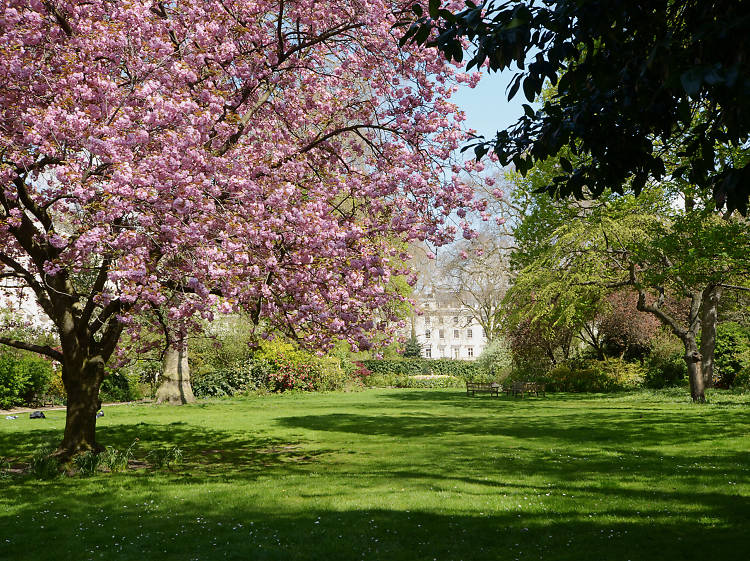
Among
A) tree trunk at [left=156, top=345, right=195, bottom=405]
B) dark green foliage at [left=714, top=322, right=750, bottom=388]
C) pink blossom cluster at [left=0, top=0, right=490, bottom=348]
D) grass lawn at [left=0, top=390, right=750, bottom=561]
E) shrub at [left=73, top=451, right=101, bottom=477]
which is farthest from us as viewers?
tree trunk at [left=156, top=345, right=195, bottom=405]

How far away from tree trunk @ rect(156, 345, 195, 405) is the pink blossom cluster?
15.3m

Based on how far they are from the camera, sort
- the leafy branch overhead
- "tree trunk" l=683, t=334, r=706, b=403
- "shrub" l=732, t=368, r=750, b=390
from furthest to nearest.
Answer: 1. "shrub" l=732, t=368, r=750, b=390
2. "tree trunk" l=683, t=334, r=706, b=403
3. the leafy branch overhead

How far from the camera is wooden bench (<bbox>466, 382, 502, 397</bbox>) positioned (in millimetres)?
31078

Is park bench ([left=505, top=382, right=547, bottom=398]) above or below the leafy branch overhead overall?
below

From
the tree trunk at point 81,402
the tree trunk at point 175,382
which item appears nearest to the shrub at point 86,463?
the tree trunk at point 81,402

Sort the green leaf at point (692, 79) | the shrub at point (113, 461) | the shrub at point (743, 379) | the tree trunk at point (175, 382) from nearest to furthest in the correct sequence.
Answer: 1. the green leaf at point (692, 79)
2. the shrub at point (113, 461)
3. the shrub at point (743, 379)
4. the tree trunk at point (175, 382)

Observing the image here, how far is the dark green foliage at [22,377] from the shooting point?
897 inches

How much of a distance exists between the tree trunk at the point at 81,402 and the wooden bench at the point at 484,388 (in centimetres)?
2238

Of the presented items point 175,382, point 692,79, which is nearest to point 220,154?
point 692,79

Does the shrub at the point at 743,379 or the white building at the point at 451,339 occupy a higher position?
the white building at the point at 451,339

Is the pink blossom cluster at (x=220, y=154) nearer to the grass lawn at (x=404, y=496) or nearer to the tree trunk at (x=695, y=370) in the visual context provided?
the grass lawn at (x=404, y=496)

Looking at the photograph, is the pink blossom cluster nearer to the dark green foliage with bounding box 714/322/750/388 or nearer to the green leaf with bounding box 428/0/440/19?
the green leaf with bounding box 428/0/440/19

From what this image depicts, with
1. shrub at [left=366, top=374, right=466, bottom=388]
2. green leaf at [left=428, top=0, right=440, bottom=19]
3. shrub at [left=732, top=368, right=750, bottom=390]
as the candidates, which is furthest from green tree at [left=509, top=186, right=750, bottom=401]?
shrub at [left=366, top=374, right=466, bottom=388]

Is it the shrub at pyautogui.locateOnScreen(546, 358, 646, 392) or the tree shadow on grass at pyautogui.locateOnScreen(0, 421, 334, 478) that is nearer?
the tree shadow on grass at pyautogui.locateOnScreen(0, 421, 334, 478)
